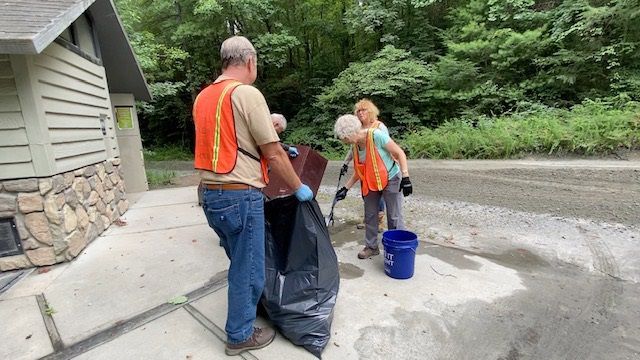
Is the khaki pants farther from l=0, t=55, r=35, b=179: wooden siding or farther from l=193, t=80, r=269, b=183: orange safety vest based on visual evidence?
l=0, t=55, r=35, b=179: wooden siding

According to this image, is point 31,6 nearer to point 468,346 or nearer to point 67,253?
point 67,253

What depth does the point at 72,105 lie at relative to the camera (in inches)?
146

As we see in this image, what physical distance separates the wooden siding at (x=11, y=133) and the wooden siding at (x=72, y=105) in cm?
19

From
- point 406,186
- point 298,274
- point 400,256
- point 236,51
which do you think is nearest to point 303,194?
point 298,274

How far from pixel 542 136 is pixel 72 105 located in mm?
6801

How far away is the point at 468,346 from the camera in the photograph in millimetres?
1983

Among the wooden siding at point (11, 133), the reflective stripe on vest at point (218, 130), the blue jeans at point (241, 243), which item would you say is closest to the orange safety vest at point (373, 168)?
the blue jeans at point (241, 243)

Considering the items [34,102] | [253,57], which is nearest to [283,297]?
[253,57]

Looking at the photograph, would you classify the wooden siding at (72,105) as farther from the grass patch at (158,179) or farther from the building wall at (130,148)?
the grass patch at (158,179)

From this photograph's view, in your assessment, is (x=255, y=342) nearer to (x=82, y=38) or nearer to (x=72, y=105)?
(x=72, y=105)

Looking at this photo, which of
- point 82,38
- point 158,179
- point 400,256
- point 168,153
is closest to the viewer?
point 400,256

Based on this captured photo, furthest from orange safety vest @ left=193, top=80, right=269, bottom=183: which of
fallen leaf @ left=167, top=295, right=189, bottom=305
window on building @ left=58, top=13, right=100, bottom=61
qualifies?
window on building @ left=58, top=13, right=100, bottom=61

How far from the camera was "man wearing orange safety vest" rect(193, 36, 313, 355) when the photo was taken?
65.9 inches

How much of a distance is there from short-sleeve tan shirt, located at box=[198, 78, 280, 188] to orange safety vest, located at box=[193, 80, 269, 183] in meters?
0.02
